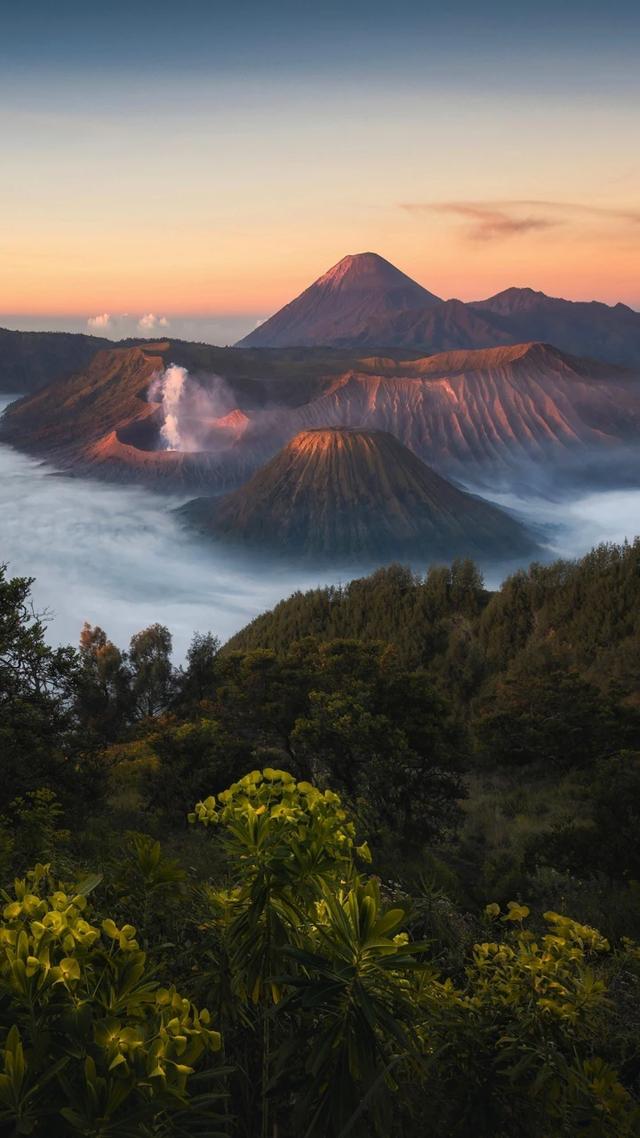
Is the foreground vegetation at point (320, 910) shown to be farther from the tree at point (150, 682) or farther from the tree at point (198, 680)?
the tree at point (150, 682)

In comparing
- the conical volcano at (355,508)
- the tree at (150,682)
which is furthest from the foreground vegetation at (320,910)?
the conical volcano at (355,508)

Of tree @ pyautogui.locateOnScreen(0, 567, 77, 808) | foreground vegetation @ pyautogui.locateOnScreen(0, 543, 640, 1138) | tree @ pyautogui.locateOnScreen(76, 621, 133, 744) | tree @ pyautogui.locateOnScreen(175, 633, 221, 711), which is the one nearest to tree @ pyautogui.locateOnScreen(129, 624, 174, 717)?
tree @ pyautogui.locateOnScreen(76, 621, 133, 744)

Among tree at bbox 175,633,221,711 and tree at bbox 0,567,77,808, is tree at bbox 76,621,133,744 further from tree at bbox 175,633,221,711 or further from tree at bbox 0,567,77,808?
tree at bbox 0,567,77,808

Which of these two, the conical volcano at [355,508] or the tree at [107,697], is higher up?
the conical volcano at [355,508]

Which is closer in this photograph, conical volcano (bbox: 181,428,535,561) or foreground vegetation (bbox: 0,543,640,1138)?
foreground vegetation (bbox: 0,543,640,1138)

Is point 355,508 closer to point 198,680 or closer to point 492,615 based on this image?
point 492,615

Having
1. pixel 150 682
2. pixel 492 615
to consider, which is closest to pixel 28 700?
pixel 150 682

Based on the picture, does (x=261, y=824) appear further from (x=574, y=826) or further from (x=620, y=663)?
(x=620, y=663)
